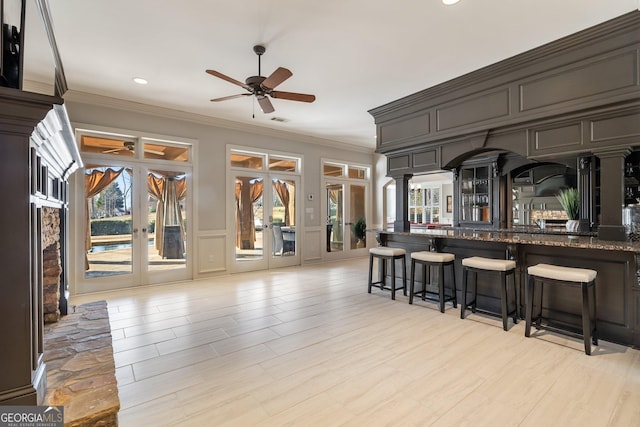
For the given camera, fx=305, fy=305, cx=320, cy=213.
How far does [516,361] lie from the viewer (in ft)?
8.12

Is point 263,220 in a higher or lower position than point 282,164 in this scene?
lower

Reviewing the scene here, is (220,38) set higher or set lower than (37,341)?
higher

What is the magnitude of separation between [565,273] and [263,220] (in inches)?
200

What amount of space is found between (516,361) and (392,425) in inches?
54.2

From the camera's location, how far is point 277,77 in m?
2.94

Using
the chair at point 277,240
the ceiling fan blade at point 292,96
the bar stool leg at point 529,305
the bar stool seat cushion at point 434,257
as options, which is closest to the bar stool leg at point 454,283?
the bar stool seat cushion at point 434,257

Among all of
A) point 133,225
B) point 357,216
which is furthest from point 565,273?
point 133,225

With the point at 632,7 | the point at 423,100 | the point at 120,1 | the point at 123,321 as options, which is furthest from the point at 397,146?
the point at 123,321

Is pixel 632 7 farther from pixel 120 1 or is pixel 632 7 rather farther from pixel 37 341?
pixel 37 341

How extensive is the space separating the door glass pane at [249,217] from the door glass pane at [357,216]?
2604 mm

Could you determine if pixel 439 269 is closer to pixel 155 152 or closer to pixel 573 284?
pixel 573 284

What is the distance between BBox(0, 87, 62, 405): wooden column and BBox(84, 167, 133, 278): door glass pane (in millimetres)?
3910

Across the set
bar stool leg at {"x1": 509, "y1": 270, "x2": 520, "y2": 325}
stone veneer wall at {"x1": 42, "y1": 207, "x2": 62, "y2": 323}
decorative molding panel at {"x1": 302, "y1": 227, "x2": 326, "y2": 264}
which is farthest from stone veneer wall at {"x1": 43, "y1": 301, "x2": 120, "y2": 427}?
decorative molding panel at {"x1": 302, "y1": 227, "x2": 326, "y2": 264}

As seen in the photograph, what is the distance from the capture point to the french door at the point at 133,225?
4.72m
